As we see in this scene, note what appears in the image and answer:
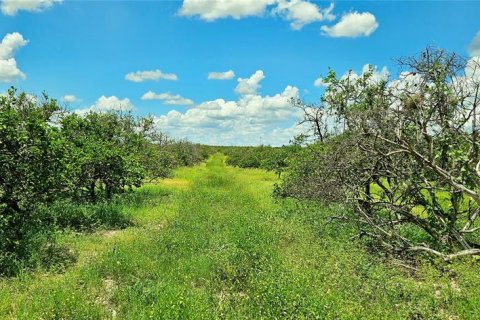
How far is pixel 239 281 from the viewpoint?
8547mm

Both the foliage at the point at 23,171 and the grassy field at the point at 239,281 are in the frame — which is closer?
the grassy field at the point at 239,281

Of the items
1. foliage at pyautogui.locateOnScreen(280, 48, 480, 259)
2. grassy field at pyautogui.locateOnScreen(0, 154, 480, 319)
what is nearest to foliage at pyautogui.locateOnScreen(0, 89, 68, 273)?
grassy field at pyautogui.locateOnScreen(0, 154, 480, 319)

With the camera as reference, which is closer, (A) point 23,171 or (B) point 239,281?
(B) point 239,281

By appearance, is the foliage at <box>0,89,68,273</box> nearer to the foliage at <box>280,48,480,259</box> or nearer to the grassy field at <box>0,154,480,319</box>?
the grassy field at <box>0,154,480,319</box>

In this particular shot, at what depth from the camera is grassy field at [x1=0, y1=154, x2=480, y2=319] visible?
6.78 meters

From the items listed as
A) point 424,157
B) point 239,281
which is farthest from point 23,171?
point 424,157

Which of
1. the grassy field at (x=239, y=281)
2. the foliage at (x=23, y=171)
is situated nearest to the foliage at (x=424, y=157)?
the grassy field at (x=239, y=281)

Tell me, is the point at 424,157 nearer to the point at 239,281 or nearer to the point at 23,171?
the point at 239,281

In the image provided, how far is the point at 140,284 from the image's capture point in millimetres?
8141

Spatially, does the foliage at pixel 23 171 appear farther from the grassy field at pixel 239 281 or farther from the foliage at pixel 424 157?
the foliage at pixel 424 157

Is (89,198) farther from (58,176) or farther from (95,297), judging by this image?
(95,297)

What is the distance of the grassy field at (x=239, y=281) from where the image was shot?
6.78m

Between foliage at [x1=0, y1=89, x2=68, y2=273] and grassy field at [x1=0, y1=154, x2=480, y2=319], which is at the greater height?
foliage at [x1=0, y1=89, x2=68, y2=273]

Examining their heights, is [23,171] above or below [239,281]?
above
